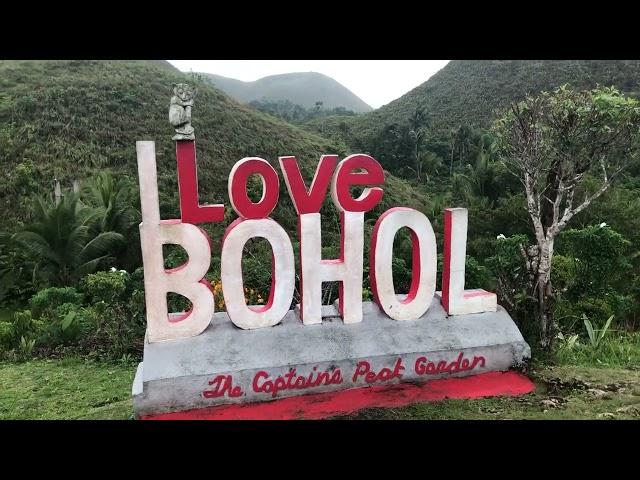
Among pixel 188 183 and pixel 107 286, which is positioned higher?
pixel 188 183

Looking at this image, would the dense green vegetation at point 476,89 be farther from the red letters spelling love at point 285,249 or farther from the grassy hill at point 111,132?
the red letters spelling love at point 285,249


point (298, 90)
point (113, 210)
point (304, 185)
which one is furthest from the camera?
point (298, 90)

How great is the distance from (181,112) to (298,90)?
85016 mm

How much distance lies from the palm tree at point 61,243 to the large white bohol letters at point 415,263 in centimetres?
967

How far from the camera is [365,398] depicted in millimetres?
7340

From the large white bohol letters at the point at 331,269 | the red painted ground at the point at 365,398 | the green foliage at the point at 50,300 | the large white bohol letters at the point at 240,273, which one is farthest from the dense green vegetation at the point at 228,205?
the large white bohol letters at the point at 240,273

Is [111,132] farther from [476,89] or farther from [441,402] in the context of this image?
[476,89]

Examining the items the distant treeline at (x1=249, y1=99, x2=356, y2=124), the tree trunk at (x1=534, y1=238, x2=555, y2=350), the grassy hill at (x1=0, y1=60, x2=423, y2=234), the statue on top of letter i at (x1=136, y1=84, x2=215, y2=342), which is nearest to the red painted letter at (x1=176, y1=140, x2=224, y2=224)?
the statue on top of letter i at (x1=136, y1=84, x2=215, y2=342)

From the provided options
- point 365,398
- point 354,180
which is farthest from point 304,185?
point 365,398

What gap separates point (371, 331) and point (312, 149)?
25.2m

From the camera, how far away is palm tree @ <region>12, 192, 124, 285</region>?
45.9ft

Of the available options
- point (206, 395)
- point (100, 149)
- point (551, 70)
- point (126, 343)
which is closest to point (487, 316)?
point (206, 395)

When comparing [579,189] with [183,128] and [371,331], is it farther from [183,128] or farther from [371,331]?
[183,128]

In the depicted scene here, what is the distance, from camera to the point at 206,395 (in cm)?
695
